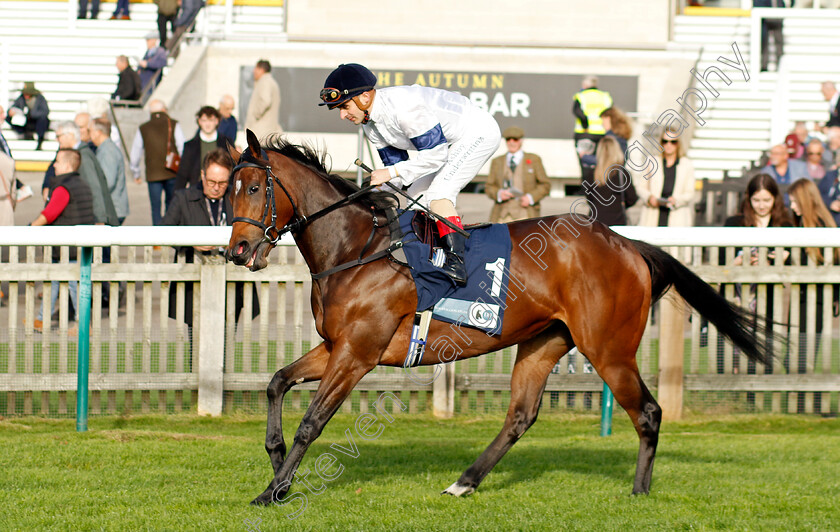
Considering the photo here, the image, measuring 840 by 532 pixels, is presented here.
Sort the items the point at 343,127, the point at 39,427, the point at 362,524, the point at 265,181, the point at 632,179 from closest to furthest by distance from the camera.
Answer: the point at 362,524, the point at 265,181, the point at 39,427, the point at 632,179, the point at 343,127

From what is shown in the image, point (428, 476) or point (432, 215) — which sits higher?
point (432, 215)

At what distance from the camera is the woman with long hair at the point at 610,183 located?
9.01m

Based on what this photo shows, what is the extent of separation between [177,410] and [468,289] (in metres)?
2.65

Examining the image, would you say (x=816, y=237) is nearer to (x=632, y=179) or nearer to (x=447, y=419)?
(x=447, y=419)

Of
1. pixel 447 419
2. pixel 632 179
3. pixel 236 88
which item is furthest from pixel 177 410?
pixel 236 88

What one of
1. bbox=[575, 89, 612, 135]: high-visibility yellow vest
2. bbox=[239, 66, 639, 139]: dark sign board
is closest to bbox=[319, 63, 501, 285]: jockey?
bbox=[575, 89, 612, 135]: high-visibility yellow vest

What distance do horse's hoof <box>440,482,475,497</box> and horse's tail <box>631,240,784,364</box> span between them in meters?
1.41

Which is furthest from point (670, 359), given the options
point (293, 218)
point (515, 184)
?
point (515, 184)

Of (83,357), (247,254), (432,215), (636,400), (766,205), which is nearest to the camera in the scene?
(247,254)

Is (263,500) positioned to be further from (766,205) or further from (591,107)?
(591,107)

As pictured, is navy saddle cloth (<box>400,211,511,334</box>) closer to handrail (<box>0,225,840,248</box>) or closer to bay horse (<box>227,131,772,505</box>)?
bay horse (<box>227,131,772,505</box>)

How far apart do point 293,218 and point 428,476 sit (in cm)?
154

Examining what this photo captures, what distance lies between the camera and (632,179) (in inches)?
388

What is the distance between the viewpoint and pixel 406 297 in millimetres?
5008
